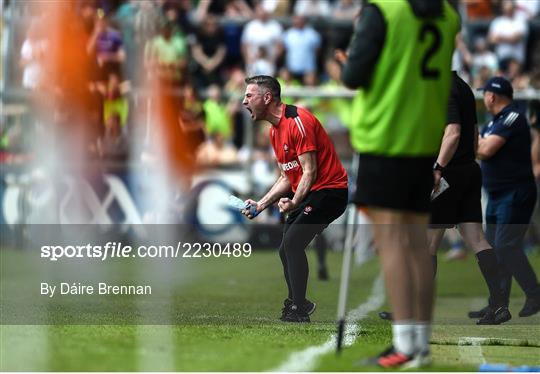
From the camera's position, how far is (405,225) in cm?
799

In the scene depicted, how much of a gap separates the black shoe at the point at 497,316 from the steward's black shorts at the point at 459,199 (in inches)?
31.0

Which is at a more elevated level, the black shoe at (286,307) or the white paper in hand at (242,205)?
the white paper in hand at (242,205)

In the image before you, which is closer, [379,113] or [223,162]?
[379,113]

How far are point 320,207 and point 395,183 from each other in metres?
3.00

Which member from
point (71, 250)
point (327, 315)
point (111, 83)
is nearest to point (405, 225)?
point (327, 315)

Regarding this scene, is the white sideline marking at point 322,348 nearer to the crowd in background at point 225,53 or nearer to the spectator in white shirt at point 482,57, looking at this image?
the crowd in background at point 225,53

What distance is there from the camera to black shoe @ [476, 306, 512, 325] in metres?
11.7

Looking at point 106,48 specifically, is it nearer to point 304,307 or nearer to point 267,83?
point 267,83

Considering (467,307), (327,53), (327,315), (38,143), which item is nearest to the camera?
(327,315)

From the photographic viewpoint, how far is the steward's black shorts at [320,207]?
1082 cm

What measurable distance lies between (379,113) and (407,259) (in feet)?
2.80

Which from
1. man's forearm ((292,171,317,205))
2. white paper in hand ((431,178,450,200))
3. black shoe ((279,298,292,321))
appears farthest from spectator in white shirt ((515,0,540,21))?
black shoe ((279,298,292,321))

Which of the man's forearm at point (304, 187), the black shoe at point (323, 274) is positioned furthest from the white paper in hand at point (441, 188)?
the black shoe at point (323, 274)

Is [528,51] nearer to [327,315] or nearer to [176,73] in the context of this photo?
[176,73]
